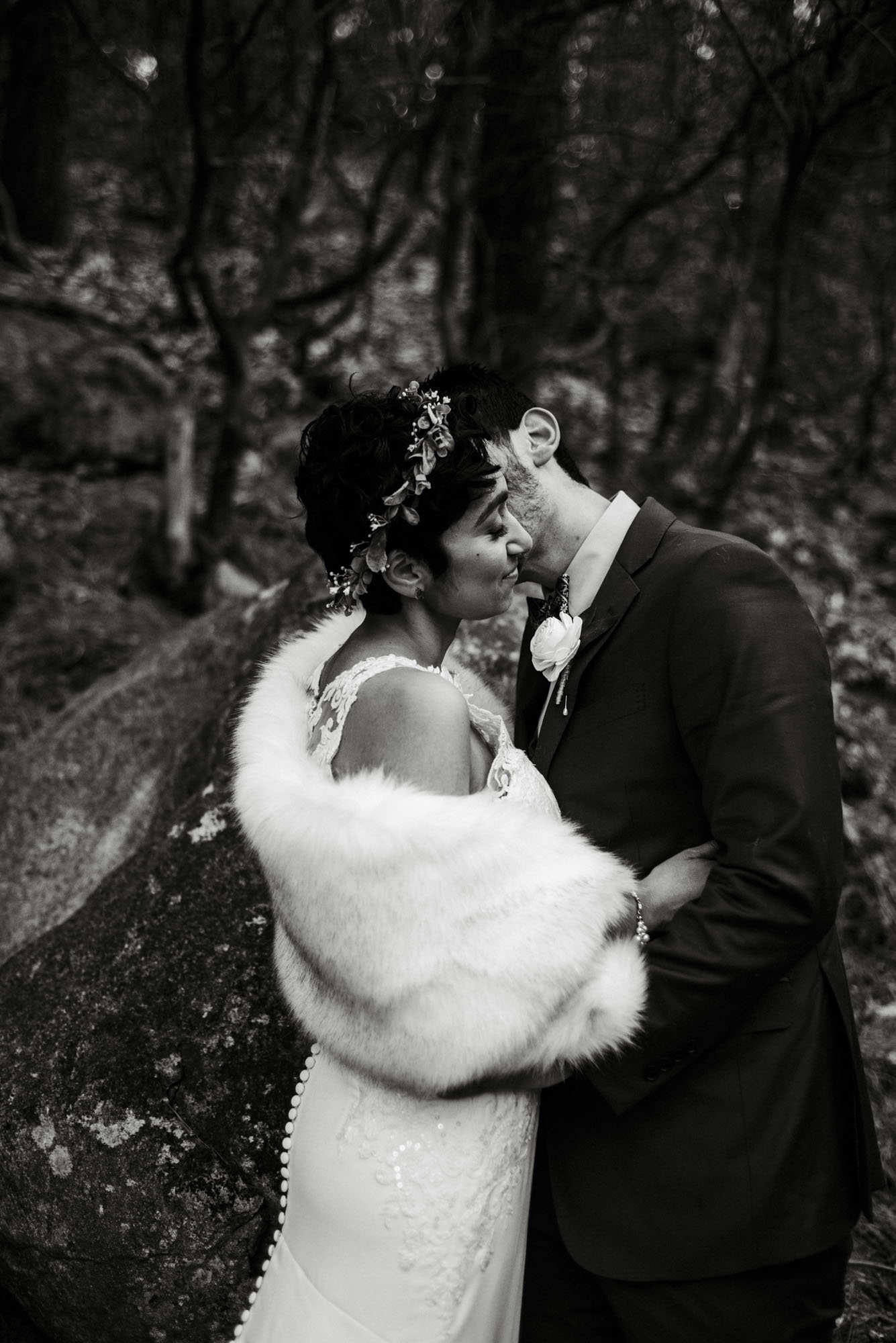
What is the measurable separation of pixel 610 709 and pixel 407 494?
0.61m

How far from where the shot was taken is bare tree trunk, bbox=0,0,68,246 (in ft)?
26.9

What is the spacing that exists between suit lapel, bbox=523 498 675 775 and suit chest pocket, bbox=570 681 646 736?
3 centimetres

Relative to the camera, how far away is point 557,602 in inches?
98.1

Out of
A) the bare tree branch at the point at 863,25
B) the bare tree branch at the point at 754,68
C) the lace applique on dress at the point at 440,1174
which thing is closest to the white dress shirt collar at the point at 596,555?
the lace applique on dress at the point at 440,1174

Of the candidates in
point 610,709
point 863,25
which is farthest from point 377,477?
point 863,25

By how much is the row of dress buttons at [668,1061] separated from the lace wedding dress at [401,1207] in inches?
10.4

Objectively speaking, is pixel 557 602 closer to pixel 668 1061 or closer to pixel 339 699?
pixel 339 699

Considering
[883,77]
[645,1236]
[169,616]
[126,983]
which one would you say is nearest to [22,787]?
[126,983]

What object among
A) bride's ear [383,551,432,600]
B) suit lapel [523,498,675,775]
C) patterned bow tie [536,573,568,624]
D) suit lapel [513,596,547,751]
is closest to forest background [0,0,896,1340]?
suit lapel [513,596,547,751]

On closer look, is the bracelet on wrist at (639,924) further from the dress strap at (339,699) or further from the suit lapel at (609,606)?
the dress strap at (339,699)

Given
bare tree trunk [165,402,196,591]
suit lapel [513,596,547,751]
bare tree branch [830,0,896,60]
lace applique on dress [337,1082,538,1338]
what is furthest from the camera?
bare tree trunk [165,402,196,591]

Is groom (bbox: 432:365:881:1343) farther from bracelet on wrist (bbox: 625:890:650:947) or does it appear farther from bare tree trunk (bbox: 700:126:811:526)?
bare tree trunk (bbox: 700:126:811:526)

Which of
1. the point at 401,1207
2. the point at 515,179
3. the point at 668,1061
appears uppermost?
the point at 515,179

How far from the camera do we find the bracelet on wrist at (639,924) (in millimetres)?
2141
